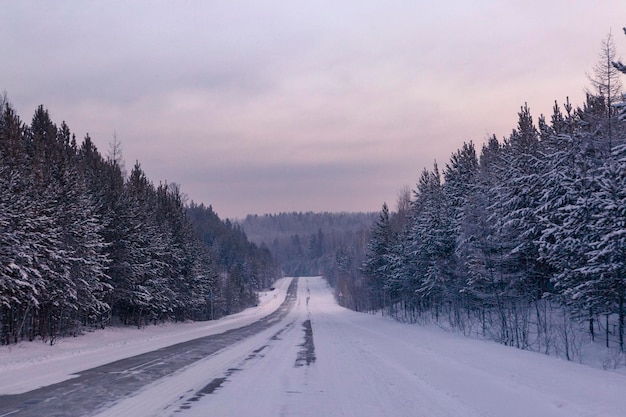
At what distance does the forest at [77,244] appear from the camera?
27.1 metres

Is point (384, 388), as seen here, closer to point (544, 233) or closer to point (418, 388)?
point (418, 388)

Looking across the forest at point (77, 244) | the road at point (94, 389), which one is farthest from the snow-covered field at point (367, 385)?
the forest at point (77, 244)

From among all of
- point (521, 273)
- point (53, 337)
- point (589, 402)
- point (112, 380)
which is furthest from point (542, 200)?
point (53, 337)

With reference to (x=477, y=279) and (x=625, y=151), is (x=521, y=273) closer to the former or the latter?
(x=477, y=279)

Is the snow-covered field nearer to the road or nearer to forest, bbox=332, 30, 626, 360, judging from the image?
the road

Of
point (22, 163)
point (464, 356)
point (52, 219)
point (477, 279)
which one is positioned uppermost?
point (22, 163)

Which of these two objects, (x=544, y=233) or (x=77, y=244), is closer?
(x=544, y=233)

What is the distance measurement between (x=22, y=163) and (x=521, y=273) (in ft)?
96.1

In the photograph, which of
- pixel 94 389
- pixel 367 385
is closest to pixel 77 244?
pixel 94 389

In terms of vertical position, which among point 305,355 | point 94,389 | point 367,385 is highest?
point 94,389

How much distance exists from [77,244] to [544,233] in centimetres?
2548

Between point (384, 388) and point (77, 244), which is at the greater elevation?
point (77, 244)

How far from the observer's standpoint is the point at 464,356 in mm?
20531

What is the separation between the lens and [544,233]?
29641 millimetres
